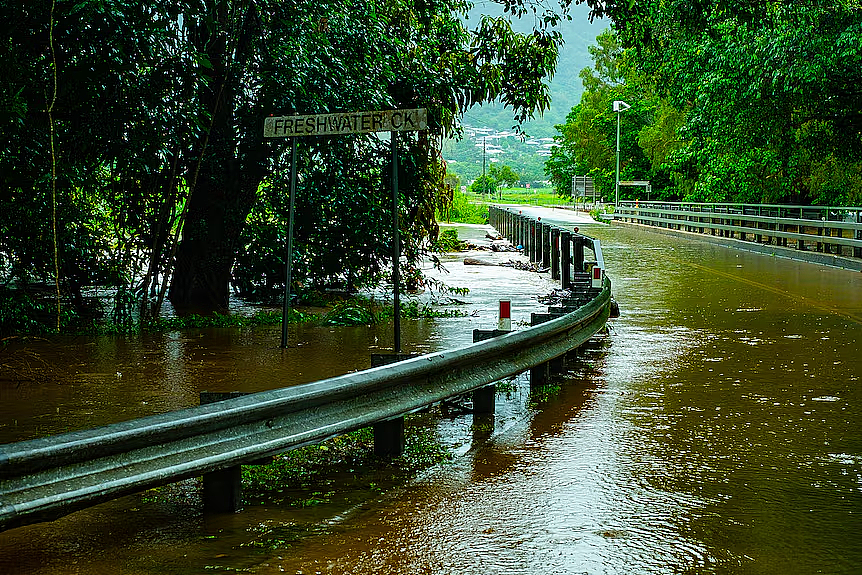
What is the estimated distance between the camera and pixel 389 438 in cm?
618

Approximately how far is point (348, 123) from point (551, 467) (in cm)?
506

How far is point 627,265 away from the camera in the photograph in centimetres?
2462

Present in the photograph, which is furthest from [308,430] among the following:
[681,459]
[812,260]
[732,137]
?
[732,137]

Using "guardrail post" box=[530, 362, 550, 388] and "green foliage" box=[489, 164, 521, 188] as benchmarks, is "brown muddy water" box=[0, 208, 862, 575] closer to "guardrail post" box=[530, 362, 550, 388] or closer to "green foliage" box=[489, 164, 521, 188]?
"guardrail post" box=[530, 362, 550, 388]

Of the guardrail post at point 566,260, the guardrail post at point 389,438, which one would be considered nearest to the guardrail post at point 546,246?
the guardrail post at point 566,260

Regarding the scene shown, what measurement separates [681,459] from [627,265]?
18.8 metres

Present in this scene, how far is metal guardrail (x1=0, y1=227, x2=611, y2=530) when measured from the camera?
12.4ft

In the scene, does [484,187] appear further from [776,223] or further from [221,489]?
[221,489]

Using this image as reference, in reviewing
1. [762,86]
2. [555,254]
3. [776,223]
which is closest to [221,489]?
[555,254]

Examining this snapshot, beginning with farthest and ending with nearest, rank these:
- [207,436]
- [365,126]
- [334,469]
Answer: [365,126] < [334,469] < [207,436]

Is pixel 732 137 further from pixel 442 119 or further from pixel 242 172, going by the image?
pixel 242 172

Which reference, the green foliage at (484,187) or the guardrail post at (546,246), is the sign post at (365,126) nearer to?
the guardrail post at (546,246)

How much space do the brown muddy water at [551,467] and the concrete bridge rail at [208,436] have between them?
1.23 ft

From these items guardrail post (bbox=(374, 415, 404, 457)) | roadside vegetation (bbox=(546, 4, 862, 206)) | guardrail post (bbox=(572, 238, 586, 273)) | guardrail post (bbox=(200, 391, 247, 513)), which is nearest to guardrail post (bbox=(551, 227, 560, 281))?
guardrail post (bbox=(572, 238, 586, 273))
